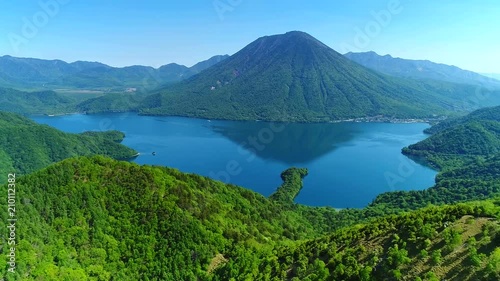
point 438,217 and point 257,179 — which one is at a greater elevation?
point 438,217

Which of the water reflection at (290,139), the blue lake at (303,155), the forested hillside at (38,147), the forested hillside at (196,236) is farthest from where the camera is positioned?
the water reflection at (290,139)

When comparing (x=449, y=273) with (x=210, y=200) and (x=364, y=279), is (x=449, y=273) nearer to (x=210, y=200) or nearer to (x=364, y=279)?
(x=364, y=279)

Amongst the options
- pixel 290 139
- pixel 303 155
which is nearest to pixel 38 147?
pixel 303 155

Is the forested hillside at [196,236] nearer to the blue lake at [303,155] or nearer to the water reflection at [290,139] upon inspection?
the blue lake at [303,155]

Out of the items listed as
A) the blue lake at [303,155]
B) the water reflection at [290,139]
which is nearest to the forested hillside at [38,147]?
the blue lake at [303,155]

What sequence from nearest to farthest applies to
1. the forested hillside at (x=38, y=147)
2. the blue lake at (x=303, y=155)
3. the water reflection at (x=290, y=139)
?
the blue lake at (x=303, y=155)
the forested hillside at (x=38, y=147)
the water reflection at (x=290, y=139)

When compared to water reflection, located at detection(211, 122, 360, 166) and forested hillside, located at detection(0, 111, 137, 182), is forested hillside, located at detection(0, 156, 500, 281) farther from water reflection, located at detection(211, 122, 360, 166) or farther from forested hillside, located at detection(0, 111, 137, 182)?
water reflection, located at detection(211, 122, 360, 166)

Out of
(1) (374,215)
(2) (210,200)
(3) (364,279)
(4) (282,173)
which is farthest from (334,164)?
(3) (364,279)

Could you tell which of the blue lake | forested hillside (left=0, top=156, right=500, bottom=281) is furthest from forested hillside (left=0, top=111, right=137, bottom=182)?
forested hillside (left=0, top=156, right=500, bottom=281)

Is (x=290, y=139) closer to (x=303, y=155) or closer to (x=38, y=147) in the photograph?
(x=303, y=155)
